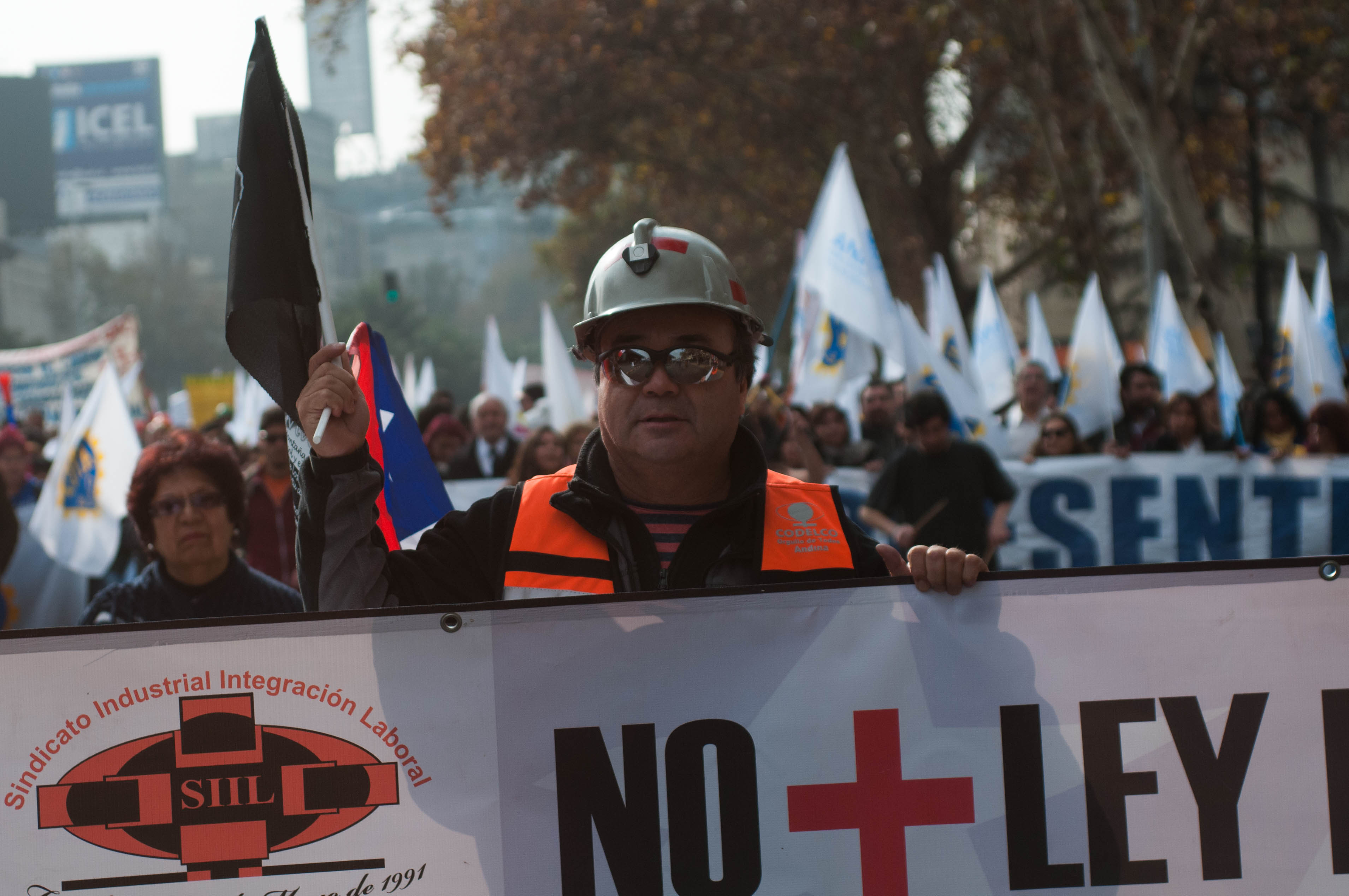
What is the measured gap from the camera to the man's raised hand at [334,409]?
2.49 metres

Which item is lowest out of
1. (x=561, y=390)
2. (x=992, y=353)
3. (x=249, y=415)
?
(x=249, y=415)

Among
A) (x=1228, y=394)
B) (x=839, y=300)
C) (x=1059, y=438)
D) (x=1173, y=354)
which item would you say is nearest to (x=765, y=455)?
(x=1059, y=438)

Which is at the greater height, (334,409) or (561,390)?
(334,409)

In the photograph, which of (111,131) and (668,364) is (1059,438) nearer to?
(668,364)

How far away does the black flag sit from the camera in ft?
8.65

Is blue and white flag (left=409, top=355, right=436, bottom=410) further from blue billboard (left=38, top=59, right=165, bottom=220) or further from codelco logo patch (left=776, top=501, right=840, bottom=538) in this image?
blue billboard (left=38, top=59, right=165, bottom=220)

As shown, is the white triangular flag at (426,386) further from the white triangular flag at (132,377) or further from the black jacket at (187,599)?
the black jacket at (187,599)

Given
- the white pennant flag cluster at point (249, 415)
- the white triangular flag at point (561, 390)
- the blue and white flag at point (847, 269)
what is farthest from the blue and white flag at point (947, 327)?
the white pennant flag cluster at point (249, 415)

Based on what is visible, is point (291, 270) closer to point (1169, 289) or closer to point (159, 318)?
point (1169, 289)

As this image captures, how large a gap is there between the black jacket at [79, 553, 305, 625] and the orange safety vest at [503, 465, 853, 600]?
4.73ft

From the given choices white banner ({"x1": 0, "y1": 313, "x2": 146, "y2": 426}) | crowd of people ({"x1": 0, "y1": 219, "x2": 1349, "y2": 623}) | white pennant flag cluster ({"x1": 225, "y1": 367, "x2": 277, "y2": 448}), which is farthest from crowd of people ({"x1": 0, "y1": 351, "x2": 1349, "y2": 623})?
white banner ({"x1": 0, "y1": 313, "x2": 146, "y2": 426})

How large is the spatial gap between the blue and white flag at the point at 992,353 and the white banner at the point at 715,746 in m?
10.3

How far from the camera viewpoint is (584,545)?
2.66 meters

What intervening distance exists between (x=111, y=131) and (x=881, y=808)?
348 feet
